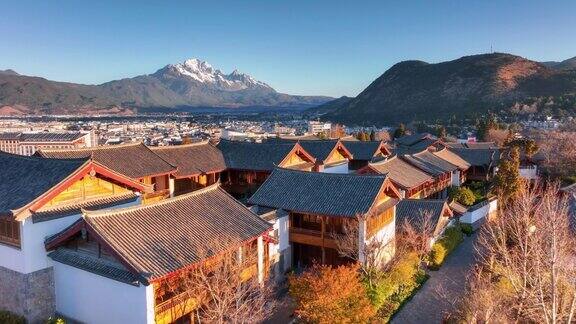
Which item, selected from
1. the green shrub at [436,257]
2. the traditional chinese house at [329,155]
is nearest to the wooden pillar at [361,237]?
the green shrub at [436,257]

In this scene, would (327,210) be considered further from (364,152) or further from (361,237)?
(364,152)

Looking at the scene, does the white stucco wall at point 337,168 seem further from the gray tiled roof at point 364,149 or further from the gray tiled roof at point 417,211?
the gray tiled roof at point 417,211

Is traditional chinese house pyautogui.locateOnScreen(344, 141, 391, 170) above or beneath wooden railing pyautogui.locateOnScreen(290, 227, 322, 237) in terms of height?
above

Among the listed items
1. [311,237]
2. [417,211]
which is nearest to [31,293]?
[311,237]

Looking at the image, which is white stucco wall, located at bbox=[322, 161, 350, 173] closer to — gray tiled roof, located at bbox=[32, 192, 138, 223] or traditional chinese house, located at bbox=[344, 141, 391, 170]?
traditional chinese house, located at bbox=[344, 141, 391, 170]

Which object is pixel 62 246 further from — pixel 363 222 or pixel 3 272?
pixel 363 222

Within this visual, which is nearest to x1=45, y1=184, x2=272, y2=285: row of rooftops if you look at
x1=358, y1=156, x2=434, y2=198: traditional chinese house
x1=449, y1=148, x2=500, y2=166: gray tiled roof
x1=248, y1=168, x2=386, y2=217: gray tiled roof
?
x1=248, y1=168, x2=386, y2=217: gray tiled roof

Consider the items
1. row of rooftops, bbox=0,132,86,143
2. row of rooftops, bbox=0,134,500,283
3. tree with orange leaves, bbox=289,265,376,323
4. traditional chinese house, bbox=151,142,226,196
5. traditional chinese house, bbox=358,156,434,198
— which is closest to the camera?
row of rooftops, bbox=0,134,500,283

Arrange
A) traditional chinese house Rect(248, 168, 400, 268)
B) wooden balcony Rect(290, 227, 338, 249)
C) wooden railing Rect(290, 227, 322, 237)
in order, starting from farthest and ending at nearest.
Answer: wooden railing Rect(290, 227, 322, 237) → wooden balcony Rect(290, 227, 338, 249) → traditional chinese house Rect(248, 168, 400, 268)
